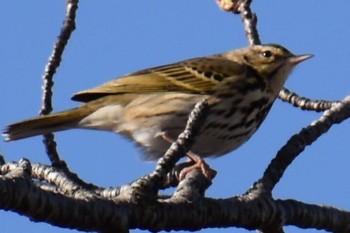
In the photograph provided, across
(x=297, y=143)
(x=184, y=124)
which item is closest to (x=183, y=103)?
(x=184, y=124)

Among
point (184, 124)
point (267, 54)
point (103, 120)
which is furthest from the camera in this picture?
point (267, 54)

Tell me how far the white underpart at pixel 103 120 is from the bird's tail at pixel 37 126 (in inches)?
7.2

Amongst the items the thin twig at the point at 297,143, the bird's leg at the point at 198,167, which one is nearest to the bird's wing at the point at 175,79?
the bird's leg at the point at 198,167

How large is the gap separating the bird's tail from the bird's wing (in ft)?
1.64

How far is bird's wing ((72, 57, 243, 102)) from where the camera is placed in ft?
22.8

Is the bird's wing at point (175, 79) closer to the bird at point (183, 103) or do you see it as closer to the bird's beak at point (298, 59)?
the bird at point (183, 103)

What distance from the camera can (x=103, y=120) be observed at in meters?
6.65

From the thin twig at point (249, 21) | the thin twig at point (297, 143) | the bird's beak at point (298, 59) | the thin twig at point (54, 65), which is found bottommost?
the thin twig at point (297, 143)

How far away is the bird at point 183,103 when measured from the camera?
6469 mm

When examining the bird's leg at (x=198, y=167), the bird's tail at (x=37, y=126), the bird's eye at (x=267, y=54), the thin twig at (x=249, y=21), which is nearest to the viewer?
the bird's leg at (x=198, y=167)

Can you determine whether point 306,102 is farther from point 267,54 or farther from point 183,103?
point 267,54

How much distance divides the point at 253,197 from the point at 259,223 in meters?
0.13

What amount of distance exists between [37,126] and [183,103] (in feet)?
3.92

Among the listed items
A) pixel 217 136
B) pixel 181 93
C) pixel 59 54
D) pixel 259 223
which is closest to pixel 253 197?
pixel 259 223
